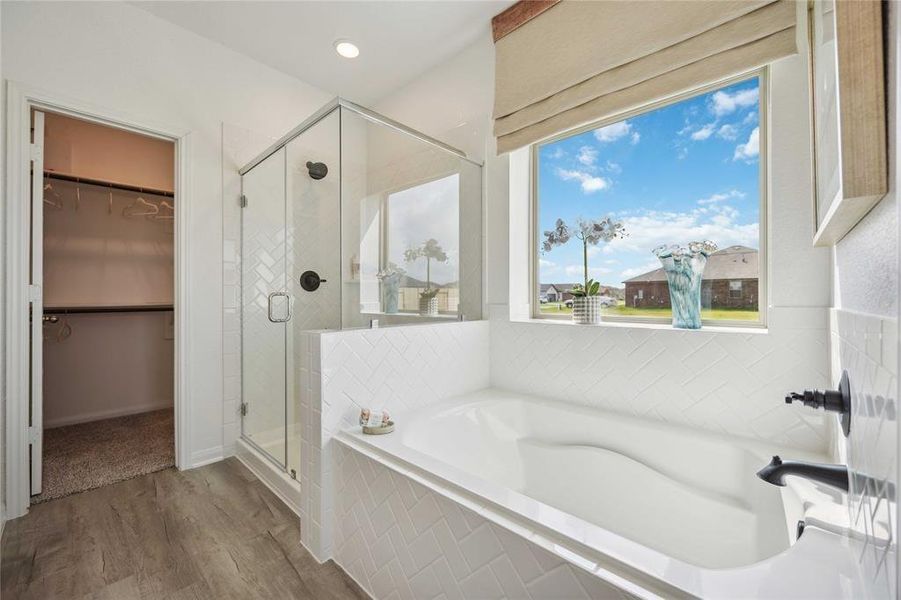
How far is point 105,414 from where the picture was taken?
3277mm

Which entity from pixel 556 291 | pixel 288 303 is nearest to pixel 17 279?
pixel 288 303

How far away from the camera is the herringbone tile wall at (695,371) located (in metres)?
1.35

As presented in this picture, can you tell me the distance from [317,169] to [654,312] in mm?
1939

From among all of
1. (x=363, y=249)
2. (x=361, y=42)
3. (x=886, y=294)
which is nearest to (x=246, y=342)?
(x=363, y=249)

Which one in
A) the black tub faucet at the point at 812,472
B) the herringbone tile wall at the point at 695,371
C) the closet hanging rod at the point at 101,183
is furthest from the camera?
the closet hanging rod at the point at 101,183

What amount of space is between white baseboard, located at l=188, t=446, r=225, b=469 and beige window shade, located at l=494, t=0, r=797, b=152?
2.64 meters

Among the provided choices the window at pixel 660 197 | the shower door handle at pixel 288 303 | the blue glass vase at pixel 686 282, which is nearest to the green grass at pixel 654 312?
the window at pixel 660 197

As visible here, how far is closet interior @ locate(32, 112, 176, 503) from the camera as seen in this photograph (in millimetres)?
3000

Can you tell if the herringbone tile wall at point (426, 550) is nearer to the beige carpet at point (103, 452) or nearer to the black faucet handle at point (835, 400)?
the black faucet handle at point (835, 400)

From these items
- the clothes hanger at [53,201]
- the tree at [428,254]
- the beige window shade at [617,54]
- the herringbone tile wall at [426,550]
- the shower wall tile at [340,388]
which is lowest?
the herringbone tile wall at [426,550]

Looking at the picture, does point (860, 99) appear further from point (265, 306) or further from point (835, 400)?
point (265, 306)

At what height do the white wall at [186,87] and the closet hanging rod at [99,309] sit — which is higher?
the white wall at [186,87]

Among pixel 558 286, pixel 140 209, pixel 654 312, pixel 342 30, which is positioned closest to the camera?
pixel 654 312

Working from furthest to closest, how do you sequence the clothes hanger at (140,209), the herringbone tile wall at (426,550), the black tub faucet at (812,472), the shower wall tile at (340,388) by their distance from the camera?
the clothes hanger at (140,209), the shower wall tile at (340,388), the herringbone tile wall at (426,550), the black tub faucet at (812,472)
